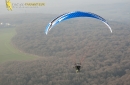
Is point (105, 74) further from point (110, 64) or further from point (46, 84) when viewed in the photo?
point (46, 84)

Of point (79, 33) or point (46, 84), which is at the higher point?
point (79, 33)

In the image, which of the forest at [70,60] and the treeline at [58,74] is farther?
the forest at [70,60]

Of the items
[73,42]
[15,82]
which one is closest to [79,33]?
[73,42]

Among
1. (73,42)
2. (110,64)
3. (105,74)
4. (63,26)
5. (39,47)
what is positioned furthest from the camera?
(63,26)

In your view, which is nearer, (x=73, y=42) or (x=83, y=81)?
(x=83, y=81)

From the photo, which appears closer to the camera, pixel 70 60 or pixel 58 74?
pixel 58 74

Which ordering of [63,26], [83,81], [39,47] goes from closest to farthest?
[83,81], [39,47], [63,26]

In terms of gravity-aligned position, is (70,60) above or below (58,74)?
above

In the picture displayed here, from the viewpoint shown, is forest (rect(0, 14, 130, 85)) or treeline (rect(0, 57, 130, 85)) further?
forest (rect(0, 14, 130, 85))
